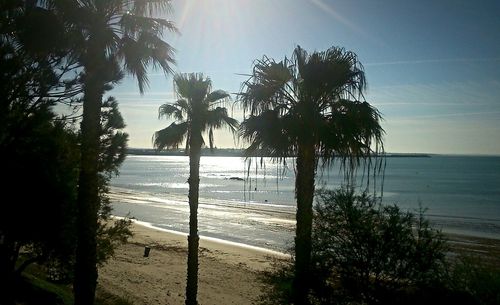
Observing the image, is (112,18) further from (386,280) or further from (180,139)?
(386,280)

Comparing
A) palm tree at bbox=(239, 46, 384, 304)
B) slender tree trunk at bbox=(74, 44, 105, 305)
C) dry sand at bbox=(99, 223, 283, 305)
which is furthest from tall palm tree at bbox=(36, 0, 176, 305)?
dry sand at bbox=(99, 223, 283, 305)

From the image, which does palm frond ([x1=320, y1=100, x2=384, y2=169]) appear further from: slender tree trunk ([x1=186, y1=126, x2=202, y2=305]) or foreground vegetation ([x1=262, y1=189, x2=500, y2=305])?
slender tree trunk ([x1=186, y1=126, x2=202, y2=305])

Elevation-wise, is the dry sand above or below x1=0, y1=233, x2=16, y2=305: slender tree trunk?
below

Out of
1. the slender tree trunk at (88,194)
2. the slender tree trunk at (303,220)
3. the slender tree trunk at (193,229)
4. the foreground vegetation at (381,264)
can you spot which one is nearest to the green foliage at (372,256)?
the foreground vegetation at (381,264)

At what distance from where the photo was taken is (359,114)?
898cm

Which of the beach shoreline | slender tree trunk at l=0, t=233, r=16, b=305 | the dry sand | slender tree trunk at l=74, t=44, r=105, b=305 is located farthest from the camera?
the beach shoreline

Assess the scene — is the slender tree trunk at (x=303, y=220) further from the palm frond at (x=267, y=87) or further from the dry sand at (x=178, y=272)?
the dry sand at (x=178, y=272)

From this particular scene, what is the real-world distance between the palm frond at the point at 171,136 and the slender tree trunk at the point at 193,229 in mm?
360

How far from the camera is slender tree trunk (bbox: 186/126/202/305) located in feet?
47.2

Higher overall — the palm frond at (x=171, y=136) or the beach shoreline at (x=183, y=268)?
the palm frond at (x=171, y=136)

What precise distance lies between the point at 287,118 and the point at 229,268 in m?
19.3

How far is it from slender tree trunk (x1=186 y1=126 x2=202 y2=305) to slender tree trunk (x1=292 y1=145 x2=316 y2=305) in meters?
6.10

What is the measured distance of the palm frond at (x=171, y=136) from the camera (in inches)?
587

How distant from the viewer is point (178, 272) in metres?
24.6
